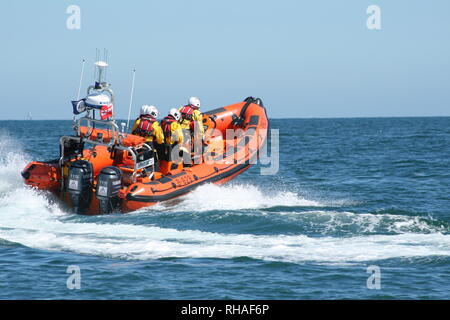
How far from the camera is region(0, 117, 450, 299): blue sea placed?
5820 millimetres

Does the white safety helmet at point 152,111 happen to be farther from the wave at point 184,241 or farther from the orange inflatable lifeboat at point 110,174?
the wave at point 184,241

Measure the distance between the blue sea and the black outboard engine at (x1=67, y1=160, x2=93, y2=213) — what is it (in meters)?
0.21

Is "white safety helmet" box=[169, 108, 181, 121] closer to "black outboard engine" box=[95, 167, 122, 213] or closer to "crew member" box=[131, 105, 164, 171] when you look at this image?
"crew member" box=[131, 105, 164, 171]

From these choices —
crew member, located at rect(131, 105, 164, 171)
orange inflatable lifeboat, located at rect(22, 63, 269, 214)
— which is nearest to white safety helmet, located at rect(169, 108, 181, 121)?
crew member, located at rect(131, 105, 164, 171)

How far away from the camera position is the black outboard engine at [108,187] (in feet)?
29.0

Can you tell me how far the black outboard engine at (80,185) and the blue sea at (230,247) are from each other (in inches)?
8.1

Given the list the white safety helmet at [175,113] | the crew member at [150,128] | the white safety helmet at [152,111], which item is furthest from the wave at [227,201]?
the white safety helmet at [152,111]

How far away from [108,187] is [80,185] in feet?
1.32

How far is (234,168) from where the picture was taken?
1082 centimetres

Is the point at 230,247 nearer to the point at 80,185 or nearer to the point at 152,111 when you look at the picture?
the point at 80,185

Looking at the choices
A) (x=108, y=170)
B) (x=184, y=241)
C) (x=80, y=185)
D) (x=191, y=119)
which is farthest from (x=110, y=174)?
(x=191, y=119)
